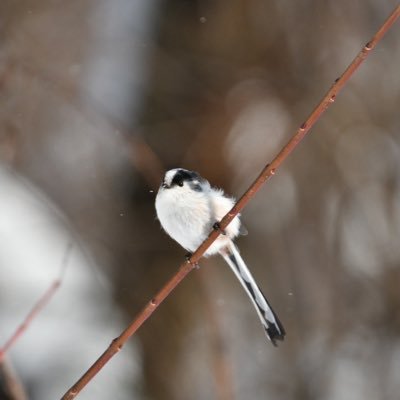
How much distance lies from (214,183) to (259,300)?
2122 mm

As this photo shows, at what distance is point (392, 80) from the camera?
475 cm

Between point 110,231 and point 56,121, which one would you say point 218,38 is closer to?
point 56,121

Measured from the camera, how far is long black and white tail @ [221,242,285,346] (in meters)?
2.23

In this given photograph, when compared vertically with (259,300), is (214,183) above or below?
below

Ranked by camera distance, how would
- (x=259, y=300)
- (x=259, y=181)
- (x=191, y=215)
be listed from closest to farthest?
(x=259, y=181), (x=259, y=300), (x=191, y=215)

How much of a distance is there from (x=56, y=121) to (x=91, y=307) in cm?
144

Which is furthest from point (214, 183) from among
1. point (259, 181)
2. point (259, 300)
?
Answer: point (259, 181)

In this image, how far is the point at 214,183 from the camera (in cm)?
447

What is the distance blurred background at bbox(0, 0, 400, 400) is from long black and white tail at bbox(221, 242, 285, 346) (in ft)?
6.05

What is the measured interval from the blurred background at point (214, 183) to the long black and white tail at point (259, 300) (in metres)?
1.84

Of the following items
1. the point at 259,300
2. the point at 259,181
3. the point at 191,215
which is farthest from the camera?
the point at 191,215

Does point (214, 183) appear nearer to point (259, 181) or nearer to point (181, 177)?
point (181, 177)

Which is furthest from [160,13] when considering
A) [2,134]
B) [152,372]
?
A: [152,372]

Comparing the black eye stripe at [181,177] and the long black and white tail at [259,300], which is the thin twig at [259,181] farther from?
the black eye stripe at [181,177]
